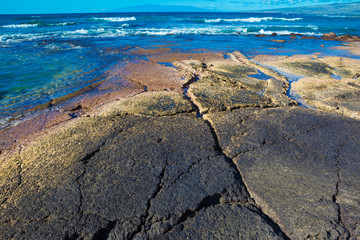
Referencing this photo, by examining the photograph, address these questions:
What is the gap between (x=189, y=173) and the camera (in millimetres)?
2799

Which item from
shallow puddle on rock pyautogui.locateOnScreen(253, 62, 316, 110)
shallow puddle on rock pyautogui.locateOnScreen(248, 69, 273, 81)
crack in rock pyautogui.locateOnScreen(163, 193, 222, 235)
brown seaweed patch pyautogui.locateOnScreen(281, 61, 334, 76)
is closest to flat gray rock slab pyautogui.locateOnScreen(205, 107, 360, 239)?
crack in rock pyautogui.locateOnScreen(163, 193, 222, 235)

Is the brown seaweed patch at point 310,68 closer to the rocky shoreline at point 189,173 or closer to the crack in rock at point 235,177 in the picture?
the rocky shoreline at point 189,173

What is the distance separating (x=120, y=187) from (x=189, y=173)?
0.91 meters

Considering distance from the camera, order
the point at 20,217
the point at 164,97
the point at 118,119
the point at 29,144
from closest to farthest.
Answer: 1. the point at 20,217
2. the point at 29,144
3. the point at 118,119
4. the point at 164,97

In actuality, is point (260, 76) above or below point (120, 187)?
below

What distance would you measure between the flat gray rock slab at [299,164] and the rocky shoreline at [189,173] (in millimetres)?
13

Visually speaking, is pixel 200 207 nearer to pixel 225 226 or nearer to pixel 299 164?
pixel 225 226

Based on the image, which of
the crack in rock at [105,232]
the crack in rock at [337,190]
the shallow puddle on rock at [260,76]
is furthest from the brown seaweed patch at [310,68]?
the crack in rock at [105,232]

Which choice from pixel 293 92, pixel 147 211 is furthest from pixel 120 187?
pixel 293 92

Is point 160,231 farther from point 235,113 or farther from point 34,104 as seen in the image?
point 34,104

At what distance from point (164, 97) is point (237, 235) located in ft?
11.6

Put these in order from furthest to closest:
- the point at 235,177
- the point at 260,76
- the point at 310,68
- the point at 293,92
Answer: the point at 310,68 → the point at 260,76 → the point at 293,92 → the point at 235,177

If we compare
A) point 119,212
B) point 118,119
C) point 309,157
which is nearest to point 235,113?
point 309,157

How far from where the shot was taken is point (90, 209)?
230 cm
